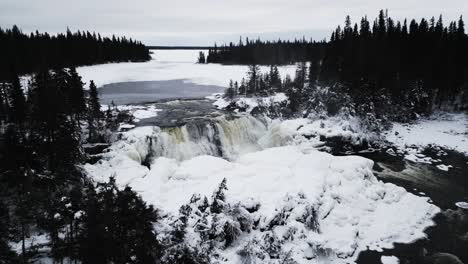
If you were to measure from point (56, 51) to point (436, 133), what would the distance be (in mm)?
78703

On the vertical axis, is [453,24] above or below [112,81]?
above

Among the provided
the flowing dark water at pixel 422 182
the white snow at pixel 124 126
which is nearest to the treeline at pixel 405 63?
the flowing dark water at pixel 422 182

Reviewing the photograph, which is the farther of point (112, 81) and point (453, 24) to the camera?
point (112, 81)

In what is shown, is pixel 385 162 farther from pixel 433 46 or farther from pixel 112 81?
pixel 112 81

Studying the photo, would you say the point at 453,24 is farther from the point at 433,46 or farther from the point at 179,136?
the point at 179,136

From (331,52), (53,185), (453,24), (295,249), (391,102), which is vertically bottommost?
(295,249)

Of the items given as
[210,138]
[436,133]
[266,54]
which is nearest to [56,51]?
[210,138]

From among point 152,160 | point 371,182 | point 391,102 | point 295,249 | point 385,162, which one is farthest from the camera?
point 391,102

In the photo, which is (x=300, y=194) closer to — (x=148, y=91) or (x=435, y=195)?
(x=435, y=195)

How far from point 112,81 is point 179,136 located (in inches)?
2119

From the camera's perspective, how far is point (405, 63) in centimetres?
5238

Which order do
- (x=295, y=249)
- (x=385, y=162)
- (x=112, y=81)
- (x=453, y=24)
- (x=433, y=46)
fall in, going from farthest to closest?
(x=112, y=81)
(x=453, y=24)
(x=433, y=46)
(x=385, y=162)
(x=295, y=249)

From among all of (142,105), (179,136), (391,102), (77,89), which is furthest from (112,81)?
(391,102)

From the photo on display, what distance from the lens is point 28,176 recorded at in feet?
65.8
